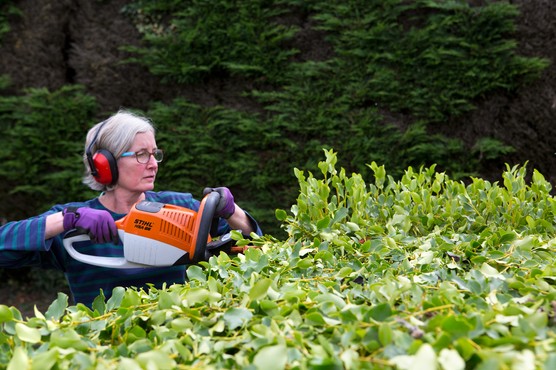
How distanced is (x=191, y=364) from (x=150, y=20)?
17.3 ft

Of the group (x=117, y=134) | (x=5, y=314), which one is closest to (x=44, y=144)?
(x=117, y=134)

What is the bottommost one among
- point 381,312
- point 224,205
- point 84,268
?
point 84,268

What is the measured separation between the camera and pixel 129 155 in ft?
9.55

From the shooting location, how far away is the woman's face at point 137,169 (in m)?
2.91

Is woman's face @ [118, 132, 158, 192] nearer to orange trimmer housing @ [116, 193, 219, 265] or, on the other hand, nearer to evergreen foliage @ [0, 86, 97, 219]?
orange trimmer housing @ [116, 193, 219, 265]

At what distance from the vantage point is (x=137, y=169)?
9.57 ft

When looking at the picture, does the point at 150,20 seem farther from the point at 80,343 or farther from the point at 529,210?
the point at 80,343

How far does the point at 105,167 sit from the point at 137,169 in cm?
15

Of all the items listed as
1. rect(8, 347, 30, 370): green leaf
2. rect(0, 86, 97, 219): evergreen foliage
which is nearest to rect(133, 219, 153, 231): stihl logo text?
rect(8, 347, 30, 370): green leaf

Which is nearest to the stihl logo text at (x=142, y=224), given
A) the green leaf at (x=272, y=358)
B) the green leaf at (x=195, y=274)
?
the green leaf at (x=195, y=274)

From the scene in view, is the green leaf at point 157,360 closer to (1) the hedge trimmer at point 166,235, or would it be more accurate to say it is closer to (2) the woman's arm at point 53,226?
(1) the hedge trimmer at point 166,235

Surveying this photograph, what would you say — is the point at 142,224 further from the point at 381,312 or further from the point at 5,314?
the point at 381,312

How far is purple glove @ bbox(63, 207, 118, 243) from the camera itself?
8.09ft

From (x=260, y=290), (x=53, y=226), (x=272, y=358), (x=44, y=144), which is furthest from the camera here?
(x=44, y=144)
